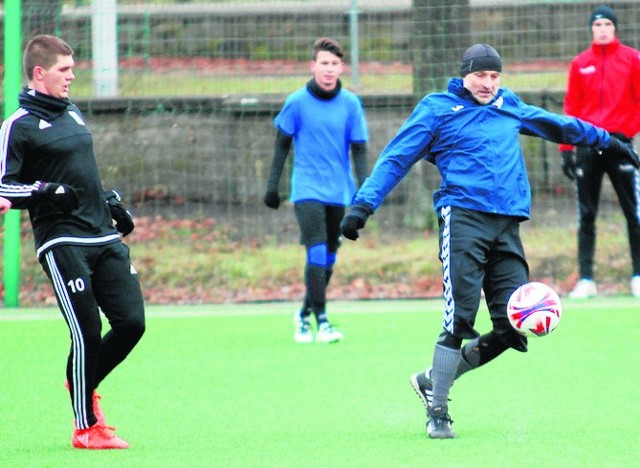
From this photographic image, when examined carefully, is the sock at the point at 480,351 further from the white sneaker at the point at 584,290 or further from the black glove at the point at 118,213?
the white sneaker at the point at 584,290

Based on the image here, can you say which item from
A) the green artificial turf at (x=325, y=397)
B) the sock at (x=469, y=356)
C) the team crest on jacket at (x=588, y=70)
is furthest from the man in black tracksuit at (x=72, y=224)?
the team crest on jacket at (x=588, y=70)

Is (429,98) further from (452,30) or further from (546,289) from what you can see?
(452,30)

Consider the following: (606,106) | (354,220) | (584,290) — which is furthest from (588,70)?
(354,220)

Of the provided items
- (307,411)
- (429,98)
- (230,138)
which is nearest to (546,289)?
(429,98)

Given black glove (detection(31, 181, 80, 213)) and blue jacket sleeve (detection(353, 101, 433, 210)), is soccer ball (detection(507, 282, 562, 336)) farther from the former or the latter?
black glove (detection(31, 181, 80, 213))

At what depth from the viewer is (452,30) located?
1391cm

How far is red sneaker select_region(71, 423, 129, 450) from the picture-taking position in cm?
641

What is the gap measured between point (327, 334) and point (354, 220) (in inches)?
146

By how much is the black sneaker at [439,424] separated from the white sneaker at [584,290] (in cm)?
571

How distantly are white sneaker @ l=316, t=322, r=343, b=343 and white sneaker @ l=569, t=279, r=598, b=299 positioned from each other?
2901mm

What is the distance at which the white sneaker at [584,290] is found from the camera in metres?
12.0

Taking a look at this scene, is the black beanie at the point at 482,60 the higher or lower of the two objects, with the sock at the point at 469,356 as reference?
higher

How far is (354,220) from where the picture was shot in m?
6.37

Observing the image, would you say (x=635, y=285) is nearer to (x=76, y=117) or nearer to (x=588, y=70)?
(x=588, y=70)
